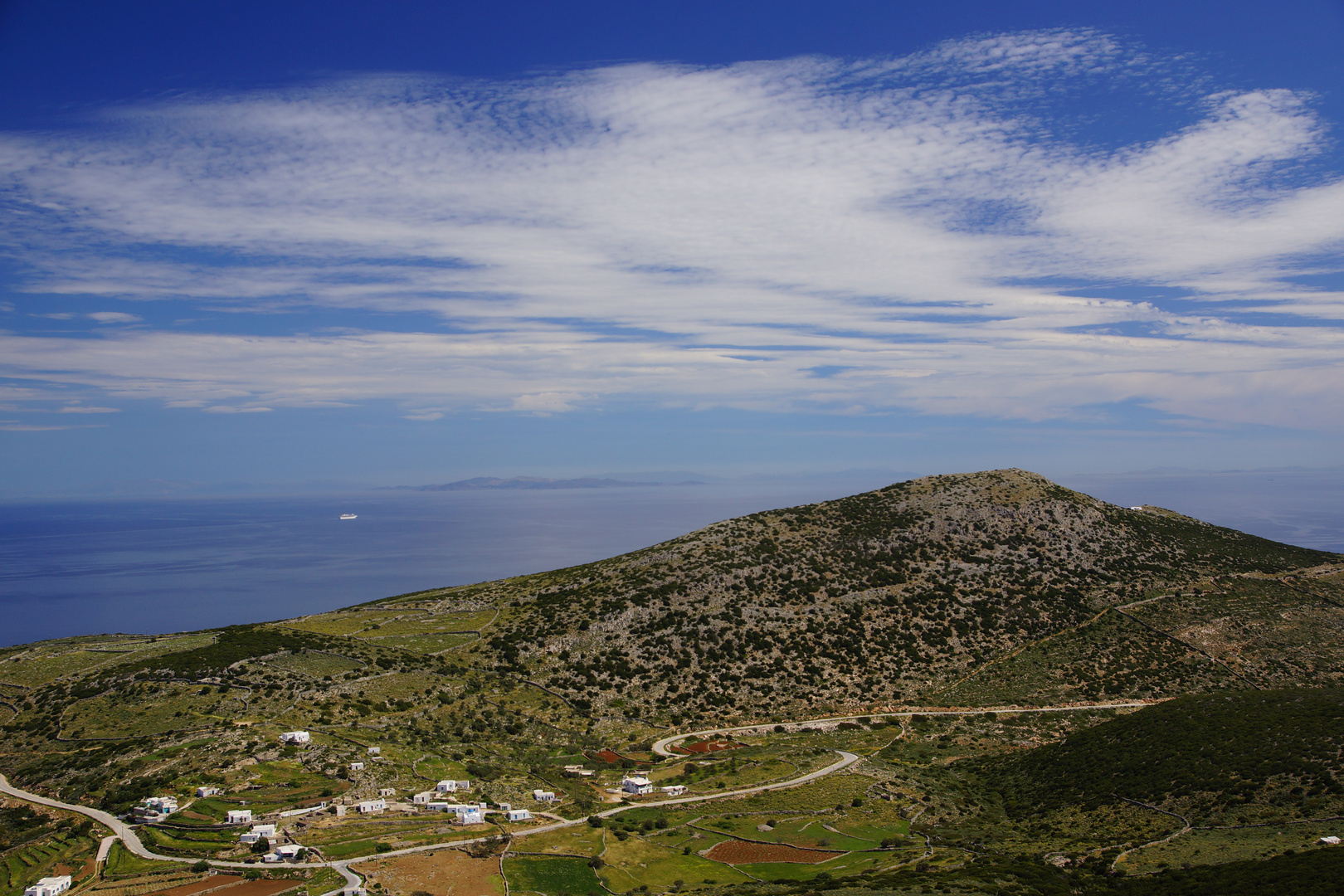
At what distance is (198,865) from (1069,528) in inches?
3357

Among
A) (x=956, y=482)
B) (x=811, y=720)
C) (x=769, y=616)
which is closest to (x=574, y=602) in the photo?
(x=769, y=616)

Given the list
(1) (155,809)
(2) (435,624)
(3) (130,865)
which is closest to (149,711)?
(1) (155,809)

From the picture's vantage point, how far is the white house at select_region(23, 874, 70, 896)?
30688 millimetres

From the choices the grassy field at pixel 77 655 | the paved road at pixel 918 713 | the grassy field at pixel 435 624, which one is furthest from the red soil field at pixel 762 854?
the grassy field at pixel 77 655

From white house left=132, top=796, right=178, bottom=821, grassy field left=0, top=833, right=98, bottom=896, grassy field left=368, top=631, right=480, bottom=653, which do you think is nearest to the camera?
grassy field left=0, top=833, right=98, bottom=896

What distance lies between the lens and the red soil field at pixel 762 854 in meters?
37.9

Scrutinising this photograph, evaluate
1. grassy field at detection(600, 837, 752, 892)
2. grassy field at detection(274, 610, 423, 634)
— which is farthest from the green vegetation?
grassy field at detection(274, 610, 423, 634)

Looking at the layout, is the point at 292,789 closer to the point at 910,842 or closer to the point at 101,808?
the point at 101,808

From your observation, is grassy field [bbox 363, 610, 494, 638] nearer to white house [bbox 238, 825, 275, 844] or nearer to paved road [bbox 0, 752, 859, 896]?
paved road [bbox 0, 752, 859, 896]

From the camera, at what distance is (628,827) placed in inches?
1590

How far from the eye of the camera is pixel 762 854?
38.6 m

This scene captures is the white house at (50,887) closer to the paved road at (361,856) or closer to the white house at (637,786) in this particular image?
the paved road at (361,856)

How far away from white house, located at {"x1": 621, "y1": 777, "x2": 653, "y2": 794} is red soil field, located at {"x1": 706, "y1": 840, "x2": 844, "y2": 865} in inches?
308

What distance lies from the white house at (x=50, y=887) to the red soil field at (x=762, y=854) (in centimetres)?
2905
